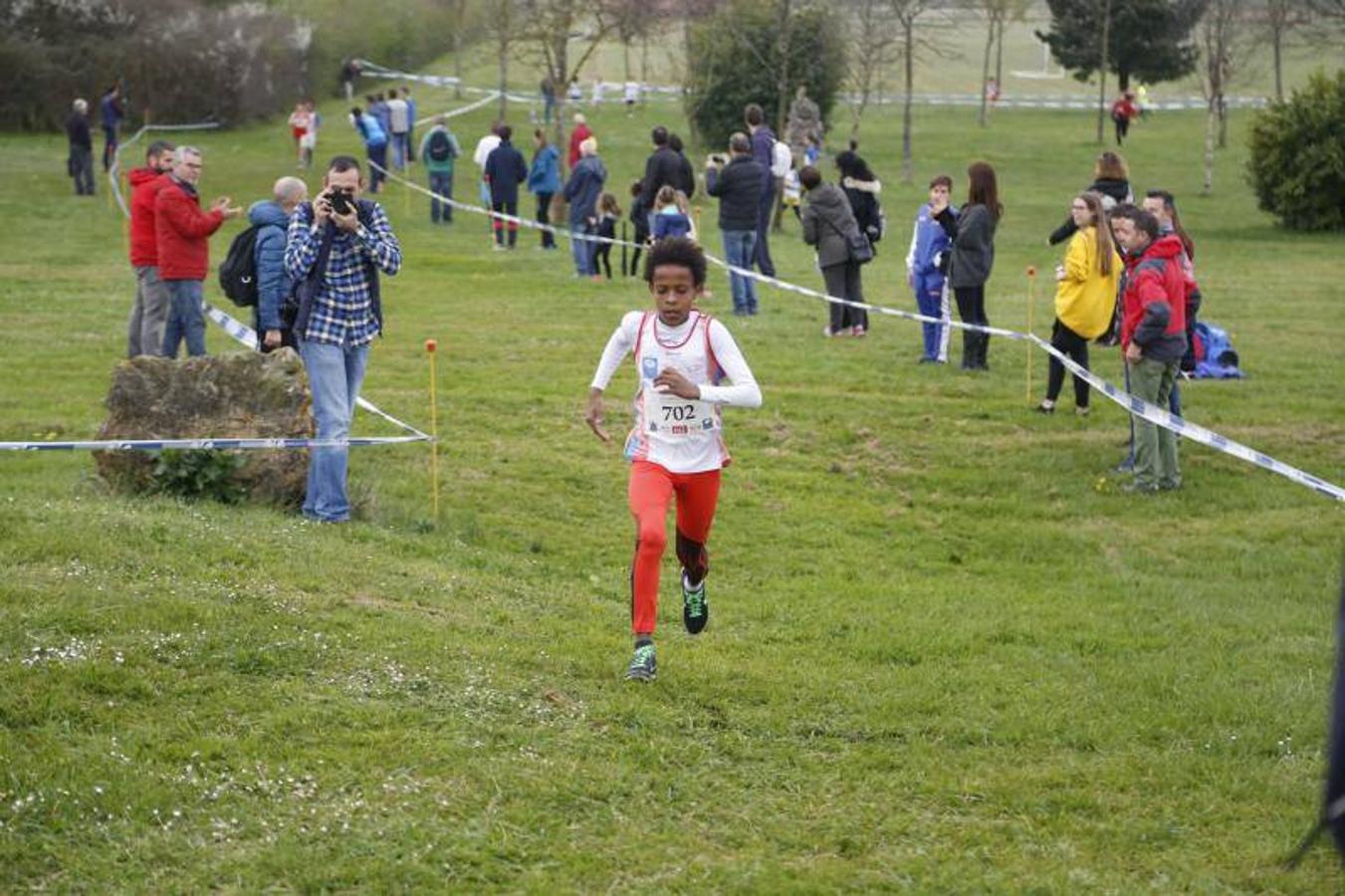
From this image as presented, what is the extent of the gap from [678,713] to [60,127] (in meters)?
40.5

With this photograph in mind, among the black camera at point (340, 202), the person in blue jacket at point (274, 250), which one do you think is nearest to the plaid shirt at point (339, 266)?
the black camera at point (340, 202)

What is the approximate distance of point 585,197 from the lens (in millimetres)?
26234

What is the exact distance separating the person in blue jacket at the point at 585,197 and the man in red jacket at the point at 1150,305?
12.9 m

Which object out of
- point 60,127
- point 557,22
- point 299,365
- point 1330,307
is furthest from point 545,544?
point 60,127

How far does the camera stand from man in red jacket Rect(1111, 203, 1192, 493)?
1313 cm

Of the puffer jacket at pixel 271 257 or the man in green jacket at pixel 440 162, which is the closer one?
the puffer jacket at pixel 271 257

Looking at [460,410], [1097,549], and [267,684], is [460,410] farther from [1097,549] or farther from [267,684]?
[267,684]

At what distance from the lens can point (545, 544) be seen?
476 inches

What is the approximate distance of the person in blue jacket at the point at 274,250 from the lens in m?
12.7

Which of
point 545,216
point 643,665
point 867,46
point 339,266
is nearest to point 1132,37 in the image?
point 867,46

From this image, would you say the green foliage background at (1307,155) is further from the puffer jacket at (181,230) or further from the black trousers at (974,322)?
the puffer jacket at (181,230)

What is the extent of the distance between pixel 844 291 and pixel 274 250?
8.40 m

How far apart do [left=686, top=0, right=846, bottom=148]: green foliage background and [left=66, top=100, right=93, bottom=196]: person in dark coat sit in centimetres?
1506

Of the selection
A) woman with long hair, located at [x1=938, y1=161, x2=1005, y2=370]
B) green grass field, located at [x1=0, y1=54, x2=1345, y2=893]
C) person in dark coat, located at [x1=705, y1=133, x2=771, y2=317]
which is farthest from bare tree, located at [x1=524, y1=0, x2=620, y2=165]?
green grass field, located at [x1=0, y1=54, x2=1345, y2=893]
